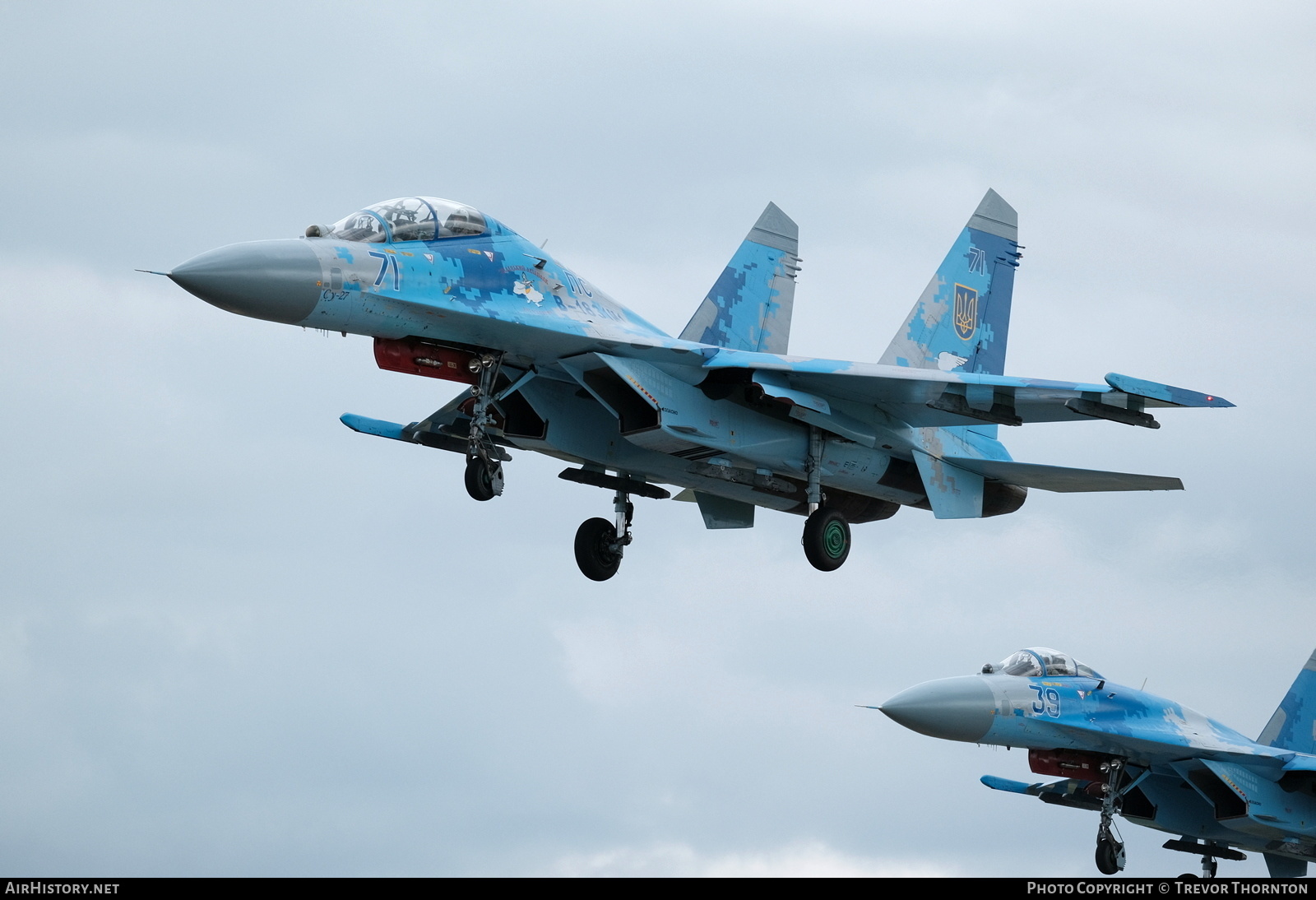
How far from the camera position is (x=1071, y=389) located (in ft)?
66.8

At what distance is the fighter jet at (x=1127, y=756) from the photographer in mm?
30328

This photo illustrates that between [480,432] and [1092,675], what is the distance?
1638 cm

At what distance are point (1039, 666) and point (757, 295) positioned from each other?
397 inches

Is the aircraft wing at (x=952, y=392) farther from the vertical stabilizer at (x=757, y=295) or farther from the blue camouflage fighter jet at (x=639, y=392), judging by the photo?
the vertical stabilizer at (x=757, y=295)

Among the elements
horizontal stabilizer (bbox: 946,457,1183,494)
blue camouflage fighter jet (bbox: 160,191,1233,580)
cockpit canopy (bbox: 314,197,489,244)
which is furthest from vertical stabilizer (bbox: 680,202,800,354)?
cockpit canopy (bbox: 314,197,489,244)

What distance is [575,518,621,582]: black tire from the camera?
24.0m

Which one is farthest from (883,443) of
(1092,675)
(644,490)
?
(1092,675)

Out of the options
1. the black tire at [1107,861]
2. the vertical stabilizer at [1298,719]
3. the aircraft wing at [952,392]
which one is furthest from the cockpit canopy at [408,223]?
the vertical stabilizer at [1298,719]

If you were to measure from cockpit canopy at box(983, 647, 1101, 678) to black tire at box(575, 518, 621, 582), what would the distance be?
10.2m

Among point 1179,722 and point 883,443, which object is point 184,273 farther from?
point 1179,722

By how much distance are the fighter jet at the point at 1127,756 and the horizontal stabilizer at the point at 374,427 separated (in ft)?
36.5

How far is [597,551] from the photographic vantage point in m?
24.1

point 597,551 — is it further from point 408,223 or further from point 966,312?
point 966,312

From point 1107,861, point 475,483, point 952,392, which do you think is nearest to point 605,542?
point 475,483
